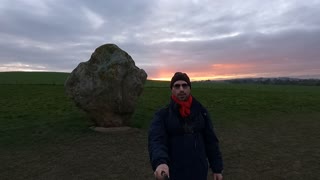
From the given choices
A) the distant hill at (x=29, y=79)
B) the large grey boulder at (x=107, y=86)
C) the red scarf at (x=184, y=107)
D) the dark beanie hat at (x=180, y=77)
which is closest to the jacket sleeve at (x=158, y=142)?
the red scarf at (x=184, y=107)

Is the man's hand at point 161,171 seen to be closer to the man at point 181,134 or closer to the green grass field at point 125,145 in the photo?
the man at point 181,134

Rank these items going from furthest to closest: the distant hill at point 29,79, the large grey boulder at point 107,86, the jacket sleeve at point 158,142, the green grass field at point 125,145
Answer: the distant hill at point 29,79 → the large grey boulder at point 107,86 → the green grass field at point 125,145 → the jacket sleeve at point 158,142

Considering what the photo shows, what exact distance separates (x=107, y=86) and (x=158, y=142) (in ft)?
35.7

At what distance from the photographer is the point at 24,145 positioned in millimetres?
13188

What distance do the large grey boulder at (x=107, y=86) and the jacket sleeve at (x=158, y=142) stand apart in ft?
35.2

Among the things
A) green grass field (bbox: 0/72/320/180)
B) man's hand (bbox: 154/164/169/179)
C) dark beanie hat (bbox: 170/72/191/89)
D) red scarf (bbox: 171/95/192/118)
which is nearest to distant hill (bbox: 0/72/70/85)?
green grass field (bbox: 0/72/320/180)

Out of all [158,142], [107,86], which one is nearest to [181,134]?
[158,142]

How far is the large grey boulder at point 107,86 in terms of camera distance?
15.1 m

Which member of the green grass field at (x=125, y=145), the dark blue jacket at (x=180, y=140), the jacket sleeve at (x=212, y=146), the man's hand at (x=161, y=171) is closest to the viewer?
the man's hand at (x=161, y=171)

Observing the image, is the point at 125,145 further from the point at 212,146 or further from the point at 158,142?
the point at 158,142

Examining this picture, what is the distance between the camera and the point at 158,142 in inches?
171

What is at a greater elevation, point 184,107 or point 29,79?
point 184,107

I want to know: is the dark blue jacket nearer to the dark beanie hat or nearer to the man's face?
the man's face

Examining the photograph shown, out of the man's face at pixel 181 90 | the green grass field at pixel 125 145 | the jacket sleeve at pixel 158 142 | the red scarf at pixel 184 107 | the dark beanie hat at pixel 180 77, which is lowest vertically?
the green grass field at pixel 125 145
